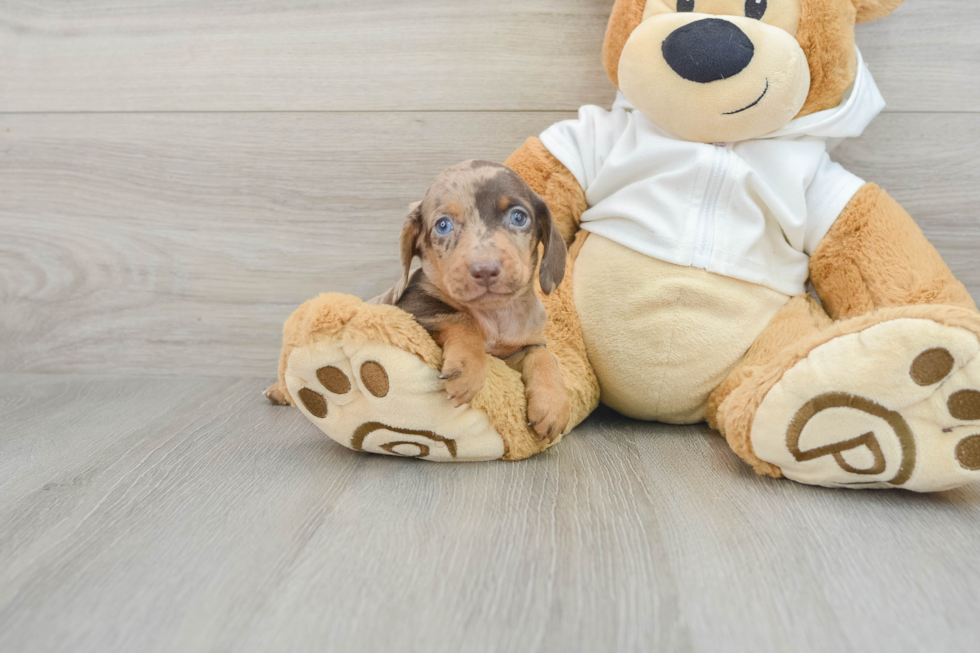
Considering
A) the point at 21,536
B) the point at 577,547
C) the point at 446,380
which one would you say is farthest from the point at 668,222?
the point at 21,536

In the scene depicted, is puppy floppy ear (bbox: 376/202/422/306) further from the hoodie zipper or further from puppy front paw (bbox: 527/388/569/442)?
the hoodie zipper

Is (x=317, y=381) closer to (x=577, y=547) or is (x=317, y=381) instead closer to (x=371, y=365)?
(x=371, y=365)

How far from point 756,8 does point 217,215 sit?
4.80ft

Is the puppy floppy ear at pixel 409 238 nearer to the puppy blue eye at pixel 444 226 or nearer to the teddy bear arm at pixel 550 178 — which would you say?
the puppy blue eye at pixel 444 226

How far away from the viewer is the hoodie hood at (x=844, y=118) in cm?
Result: 145

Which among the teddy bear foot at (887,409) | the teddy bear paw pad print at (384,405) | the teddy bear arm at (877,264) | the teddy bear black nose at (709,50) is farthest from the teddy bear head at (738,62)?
the teddy bear paw pad print at (384,405)

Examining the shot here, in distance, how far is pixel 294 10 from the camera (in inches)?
72.6

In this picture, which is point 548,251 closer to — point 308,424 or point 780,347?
point 780,347

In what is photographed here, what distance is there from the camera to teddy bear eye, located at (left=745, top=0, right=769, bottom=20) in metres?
1.40

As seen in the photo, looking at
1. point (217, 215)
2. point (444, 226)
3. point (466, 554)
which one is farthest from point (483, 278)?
point (217, 215)

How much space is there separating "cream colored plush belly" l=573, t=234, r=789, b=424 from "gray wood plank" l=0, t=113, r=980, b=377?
54 centimetres

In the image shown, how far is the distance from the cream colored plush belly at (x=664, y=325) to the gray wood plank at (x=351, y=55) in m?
0.57

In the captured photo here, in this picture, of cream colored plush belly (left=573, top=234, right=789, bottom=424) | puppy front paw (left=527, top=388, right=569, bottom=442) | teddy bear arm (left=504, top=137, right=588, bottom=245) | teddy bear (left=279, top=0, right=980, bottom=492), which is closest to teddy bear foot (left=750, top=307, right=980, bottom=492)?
teddy bear (left=279, top=0, right=980, bottom=492)

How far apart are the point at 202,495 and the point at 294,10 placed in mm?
1297
